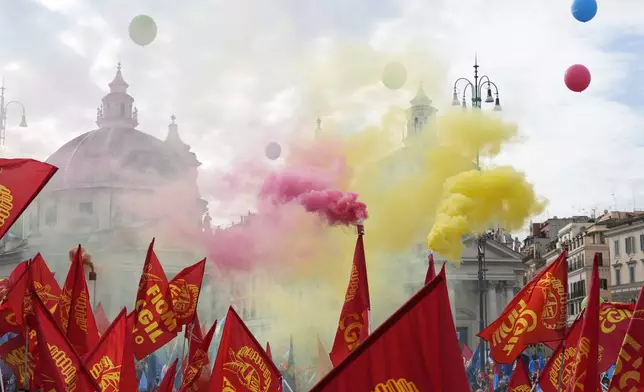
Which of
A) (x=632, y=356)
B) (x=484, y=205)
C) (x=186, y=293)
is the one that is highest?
(x=484, y=205)

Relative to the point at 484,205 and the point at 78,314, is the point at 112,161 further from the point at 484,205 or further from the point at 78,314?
the point at 78,314

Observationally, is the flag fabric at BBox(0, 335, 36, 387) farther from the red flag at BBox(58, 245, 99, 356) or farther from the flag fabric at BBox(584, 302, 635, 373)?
the flag fabric at BBox(584, 302, 635, 373)

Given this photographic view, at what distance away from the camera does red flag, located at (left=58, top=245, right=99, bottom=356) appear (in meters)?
15.6

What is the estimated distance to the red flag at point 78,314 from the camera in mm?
15609

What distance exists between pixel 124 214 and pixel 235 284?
83.0 ft

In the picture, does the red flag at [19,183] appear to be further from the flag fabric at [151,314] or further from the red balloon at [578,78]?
the red balloon at [578,78]

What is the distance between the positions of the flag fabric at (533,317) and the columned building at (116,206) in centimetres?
4834

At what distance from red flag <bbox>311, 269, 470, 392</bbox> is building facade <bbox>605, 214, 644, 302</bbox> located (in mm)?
64283

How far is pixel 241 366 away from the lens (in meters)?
13.4

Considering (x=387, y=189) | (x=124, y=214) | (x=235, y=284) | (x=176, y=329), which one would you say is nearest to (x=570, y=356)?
(x=176, y=329)

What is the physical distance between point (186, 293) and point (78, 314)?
273 centimetres

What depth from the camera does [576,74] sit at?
23.9m

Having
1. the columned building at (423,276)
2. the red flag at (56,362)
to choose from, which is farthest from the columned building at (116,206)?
the red flag at (56,362)

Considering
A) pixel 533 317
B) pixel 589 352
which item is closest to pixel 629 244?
pixel 533 317
